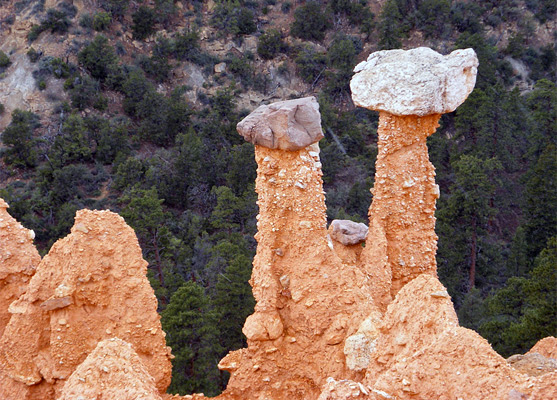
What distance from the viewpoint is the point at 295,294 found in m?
9.27

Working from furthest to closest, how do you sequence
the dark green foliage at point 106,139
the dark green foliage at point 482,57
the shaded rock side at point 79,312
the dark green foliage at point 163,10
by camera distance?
the dark green foliage at point 163,10 < the dark green foliage at point 482,57 < the dark green foliage at point 106,139 < the shaded rock side at point 79,312

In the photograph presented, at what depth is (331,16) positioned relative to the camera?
163 feet

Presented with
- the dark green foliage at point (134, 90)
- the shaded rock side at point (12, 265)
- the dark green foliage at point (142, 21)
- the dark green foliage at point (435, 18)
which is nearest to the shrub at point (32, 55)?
the dark green foliage at point (134, 90)

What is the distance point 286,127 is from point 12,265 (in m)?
4.62

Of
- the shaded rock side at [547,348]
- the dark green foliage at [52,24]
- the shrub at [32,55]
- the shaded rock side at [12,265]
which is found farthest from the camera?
the dark green foliage at [52,24]

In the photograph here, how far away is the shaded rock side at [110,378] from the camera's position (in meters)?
6.73

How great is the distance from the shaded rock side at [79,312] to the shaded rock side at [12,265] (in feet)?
2.41

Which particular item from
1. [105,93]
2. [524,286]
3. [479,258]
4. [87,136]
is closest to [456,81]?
[524,286]

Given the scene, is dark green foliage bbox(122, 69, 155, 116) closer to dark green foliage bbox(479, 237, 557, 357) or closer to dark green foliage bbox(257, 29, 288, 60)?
dark green foliage bbox(257, 29, 288, 60)

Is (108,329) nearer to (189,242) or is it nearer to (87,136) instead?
(189,242)

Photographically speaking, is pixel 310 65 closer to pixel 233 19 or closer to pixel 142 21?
pixel 233 19

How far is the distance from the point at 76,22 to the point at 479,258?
32989 mm

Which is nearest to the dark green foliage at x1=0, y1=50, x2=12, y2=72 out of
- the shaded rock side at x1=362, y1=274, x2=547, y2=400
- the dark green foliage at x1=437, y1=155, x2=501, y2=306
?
the dark green foliage at x1=437, y1=155, x2=501, y2=306

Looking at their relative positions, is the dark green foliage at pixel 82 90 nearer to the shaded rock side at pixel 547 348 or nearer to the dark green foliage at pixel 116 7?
the dark green foliage at pixel 116 7
